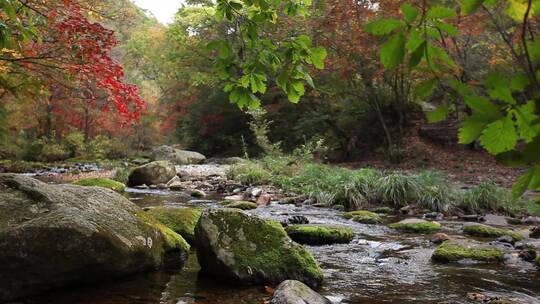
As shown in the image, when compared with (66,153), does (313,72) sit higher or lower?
higher

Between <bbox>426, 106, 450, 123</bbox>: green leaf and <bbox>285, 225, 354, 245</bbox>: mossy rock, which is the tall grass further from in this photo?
<bbox>426, 106, 450, 123</bbox>: green leaf

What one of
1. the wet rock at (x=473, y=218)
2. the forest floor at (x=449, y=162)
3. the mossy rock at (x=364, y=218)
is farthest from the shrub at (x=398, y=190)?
the forest floor at (x=449, y=162)

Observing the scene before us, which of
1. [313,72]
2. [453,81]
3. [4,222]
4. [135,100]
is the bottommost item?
[4,222]

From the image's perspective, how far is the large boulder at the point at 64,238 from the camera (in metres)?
3.61

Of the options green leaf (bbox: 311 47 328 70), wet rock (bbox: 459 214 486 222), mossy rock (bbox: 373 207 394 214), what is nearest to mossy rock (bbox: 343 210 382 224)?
mossy rock (bbox: 373 207 394 214)

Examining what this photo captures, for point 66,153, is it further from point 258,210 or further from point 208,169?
point 258,210

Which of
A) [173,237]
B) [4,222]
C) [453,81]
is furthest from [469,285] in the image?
[4,222]

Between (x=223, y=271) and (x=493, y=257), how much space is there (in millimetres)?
3258

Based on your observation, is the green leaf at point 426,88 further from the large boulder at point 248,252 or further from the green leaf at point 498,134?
the large boulder at point 248,252

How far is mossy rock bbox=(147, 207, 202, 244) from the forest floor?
878 centimetres

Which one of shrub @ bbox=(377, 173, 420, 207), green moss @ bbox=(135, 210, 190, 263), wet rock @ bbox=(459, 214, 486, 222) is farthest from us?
shrub @ bbox=(377, 173, 420, 207)

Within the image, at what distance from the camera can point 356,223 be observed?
763 cm

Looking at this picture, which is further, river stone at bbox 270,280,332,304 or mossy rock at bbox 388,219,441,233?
mossy rock at bbox 388,219,441,233

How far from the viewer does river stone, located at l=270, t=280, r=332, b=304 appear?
3.48 m
